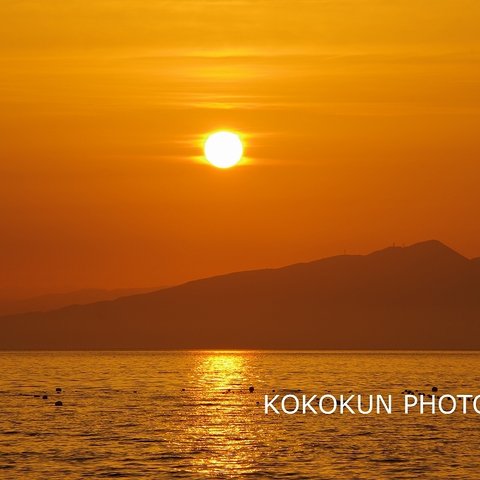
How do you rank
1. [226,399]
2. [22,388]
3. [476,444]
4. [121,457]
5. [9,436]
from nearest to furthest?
1. [121,457]
2. [476,444]
3. [9,436]
4. [226,399]
5. [22,388]

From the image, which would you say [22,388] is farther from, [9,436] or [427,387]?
[9,436]

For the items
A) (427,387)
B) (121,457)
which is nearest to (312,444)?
(121,457)

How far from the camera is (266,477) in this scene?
265 ft

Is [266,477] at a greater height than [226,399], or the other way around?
[226,399]

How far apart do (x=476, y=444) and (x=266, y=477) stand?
2482cm

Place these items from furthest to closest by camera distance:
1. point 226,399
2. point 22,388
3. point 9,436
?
point 22,388 < point 226,399 < point 9,436

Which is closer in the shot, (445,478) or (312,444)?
(445,478)

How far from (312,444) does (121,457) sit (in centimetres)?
1705

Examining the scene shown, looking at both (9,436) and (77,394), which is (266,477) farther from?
(77,394)

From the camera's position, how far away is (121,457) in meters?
90.4

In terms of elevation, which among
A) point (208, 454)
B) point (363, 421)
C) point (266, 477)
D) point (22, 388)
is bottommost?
point (266, 477)

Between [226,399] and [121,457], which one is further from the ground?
[226,399]

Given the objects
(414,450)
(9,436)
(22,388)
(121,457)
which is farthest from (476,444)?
(22,388)

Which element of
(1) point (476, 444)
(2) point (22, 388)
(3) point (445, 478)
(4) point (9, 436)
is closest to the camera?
(3) point (445, 478)
